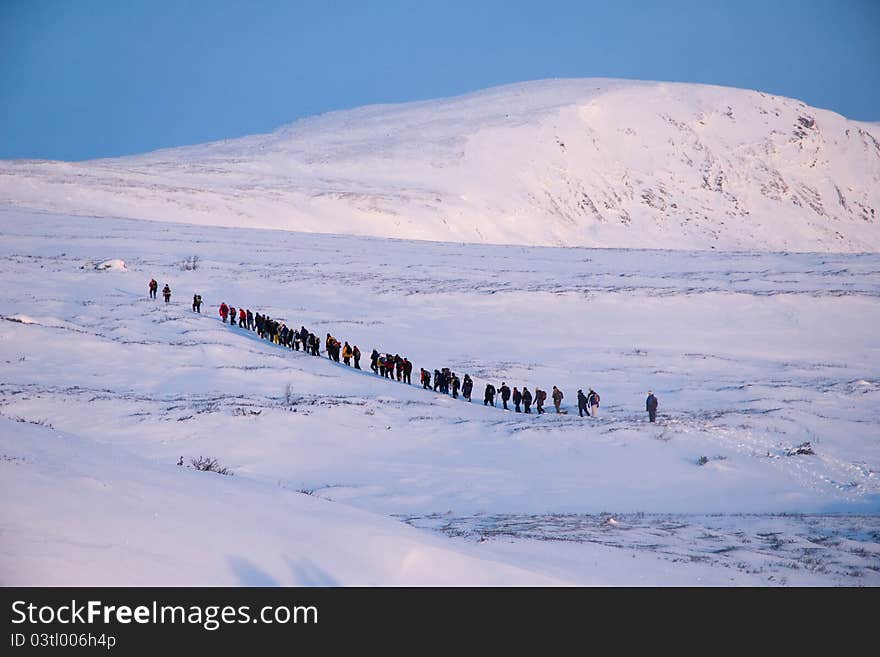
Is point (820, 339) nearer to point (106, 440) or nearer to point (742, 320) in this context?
point (742, 320)

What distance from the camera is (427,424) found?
24859mm

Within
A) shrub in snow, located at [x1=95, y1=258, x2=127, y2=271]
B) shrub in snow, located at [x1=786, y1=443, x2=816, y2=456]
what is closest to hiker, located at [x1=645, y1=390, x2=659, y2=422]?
shrub in snow, located at [x1=786, y1=443, x2=816, y2=456]

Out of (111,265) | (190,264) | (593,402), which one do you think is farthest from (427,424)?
(190,264)

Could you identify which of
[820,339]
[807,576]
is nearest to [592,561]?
[807,576]

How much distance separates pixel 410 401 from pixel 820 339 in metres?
23.9

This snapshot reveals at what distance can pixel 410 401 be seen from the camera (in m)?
27.8

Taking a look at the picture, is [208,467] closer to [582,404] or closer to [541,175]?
[582,404]

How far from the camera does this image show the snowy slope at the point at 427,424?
9008mm

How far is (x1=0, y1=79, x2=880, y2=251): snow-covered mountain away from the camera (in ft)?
294

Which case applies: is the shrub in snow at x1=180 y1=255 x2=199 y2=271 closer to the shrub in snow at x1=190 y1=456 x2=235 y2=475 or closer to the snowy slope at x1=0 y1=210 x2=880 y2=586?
the snowy slope at x1=0 y1=210 x2=880 y2=586

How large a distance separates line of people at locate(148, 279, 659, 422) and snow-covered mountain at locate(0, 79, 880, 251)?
44.2 metres

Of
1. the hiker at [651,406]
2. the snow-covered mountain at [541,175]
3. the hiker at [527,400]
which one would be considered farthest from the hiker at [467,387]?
the snow-covered mountain at [541,175]

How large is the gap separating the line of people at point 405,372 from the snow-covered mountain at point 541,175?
145 ft

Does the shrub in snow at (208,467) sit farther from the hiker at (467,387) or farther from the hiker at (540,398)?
the hiker at (467,387)
